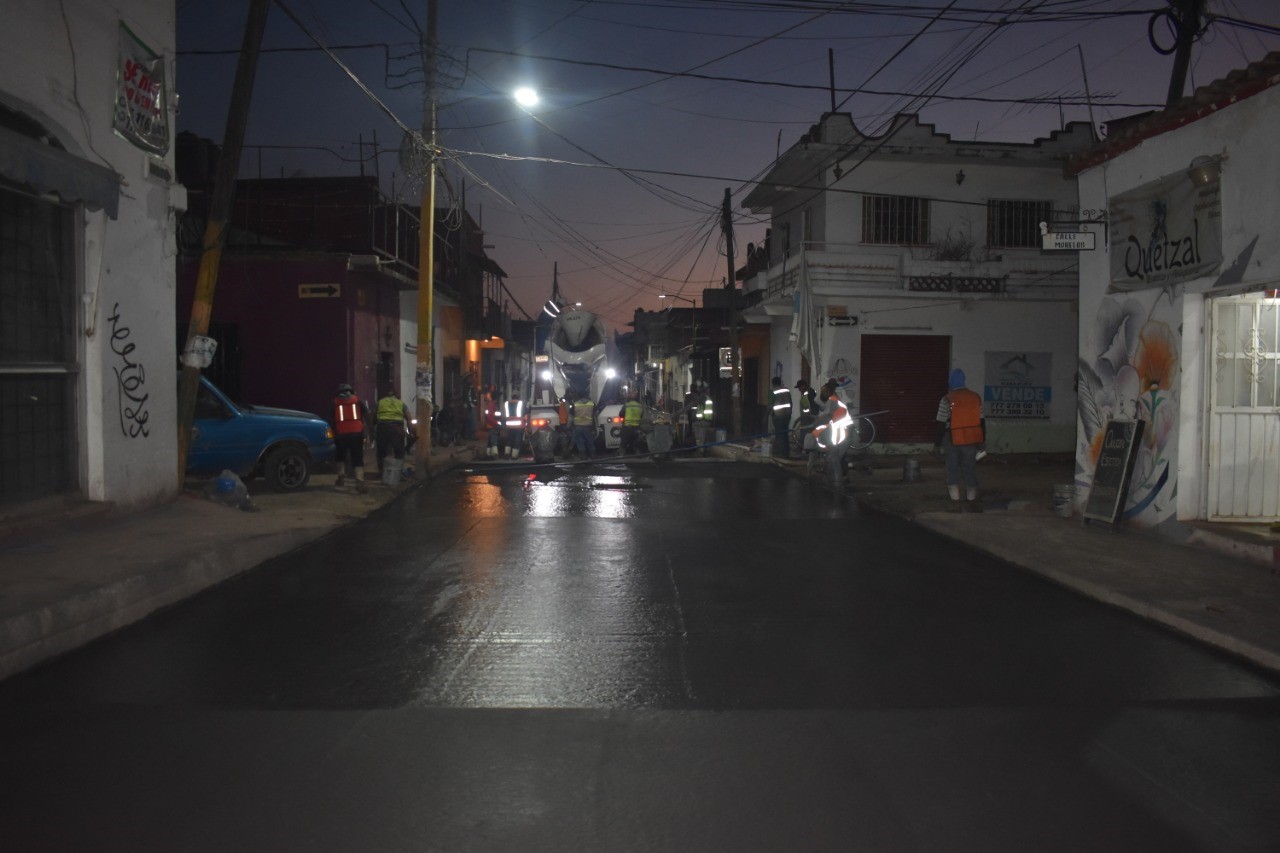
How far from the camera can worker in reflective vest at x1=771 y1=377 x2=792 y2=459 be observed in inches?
832

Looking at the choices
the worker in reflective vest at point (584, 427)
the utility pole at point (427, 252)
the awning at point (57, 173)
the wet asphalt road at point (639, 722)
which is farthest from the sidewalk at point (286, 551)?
the worker in reflective vest at point (584, 427)

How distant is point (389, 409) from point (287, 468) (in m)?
1.89

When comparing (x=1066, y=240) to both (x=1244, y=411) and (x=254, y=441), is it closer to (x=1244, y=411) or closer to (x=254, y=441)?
(x=1244, y=411)

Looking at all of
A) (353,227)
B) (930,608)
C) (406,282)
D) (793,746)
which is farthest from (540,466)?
(793,746)

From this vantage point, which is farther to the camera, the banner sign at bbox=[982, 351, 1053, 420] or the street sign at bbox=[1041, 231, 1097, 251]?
the banner sign at bbox=[982, 351, 1053, 420]

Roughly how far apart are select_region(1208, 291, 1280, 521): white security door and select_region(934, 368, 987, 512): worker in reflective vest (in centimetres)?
304

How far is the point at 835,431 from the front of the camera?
16797mm

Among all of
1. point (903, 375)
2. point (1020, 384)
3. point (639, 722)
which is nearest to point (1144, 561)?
point (639, 722)

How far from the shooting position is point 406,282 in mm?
24250

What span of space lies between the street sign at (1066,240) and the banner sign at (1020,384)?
13182mm

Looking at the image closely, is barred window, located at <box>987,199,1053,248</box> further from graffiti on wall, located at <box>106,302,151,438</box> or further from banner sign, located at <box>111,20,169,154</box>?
graffiti on wall, located at <box>106,302,151,438</box>

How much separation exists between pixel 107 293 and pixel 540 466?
11.7 m

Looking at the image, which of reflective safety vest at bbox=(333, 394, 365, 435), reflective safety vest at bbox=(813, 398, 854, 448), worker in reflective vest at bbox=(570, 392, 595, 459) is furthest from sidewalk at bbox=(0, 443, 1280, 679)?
worker in reflective vest at bbox=(570, 392, 595, 459)

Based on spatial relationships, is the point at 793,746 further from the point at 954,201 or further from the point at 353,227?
the point at 353,227
